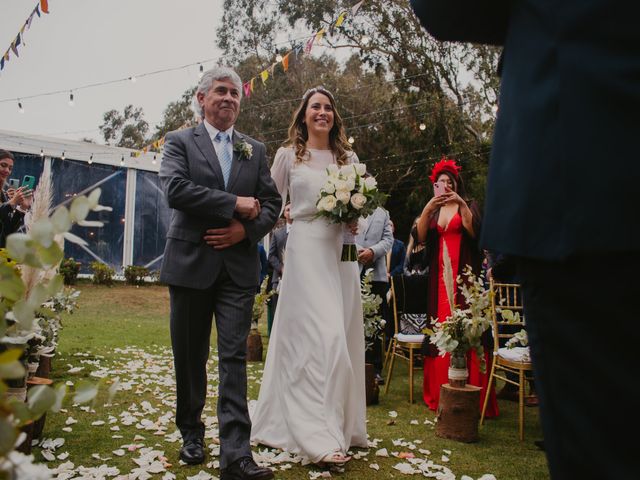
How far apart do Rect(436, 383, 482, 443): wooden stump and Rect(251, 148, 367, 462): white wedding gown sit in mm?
733

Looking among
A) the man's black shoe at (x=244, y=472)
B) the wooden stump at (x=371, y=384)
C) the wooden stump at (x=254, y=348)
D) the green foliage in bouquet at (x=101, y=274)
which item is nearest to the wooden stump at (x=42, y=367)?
the man's black shoe at (x=244, y=472)

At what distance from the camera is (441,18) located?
1247 mm

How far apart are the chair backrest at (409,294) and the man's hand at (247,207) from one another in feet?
10.3

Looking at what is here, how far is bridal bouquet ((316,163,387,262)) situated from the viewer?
392 centimetres

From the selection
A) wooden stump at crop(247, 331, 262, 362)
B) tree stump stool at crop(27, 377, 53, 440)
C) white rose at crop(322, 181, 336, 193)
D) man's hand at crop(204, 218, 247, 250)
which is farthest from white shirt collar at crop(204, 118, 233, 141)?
wooden stump at crop(247, 331, 262, 362)

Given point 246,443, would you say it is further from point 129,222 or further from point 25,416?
point 129,222

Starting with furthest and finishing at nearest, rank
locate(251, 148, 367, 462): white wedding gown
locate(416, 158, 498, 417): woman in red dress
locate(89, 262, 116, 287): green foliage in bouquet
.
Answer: locate(89, 262, 116, 287): green foliage in bouquet < locate(416, 158, 498, 417): woman in red dress < locate(251, 148, 367, 462): white wedding gown

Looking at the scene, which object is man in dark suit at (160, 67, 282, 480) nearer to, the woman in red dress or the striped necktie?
the striped necktie

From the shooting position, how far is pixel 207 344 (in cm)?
369

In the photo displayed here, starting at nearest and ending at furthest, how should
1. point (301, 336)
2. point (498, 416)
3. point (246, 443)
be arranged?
point (246, 443), point (301, 336), point (498, 416)

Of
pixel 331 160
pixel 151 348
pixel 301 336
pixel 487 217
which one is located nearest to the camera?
pixel 487 217

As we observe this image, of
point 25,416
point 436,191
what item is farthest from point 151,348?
point 25,416

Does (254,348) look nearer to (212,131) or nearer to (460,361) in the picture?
(460,361)

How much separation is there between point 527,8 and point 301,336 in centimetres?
304
